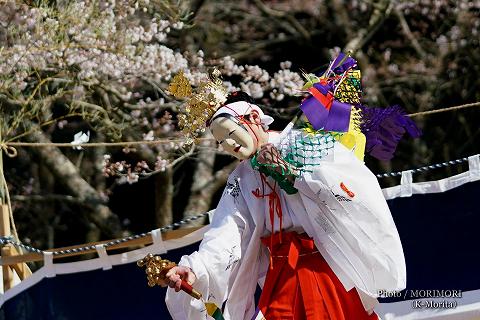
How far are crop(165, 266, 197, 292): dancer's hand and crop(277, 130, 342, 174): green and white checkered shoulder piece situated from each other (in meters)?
0.60

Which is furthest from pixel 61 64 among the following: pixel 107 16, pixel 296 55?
pixel 296 55

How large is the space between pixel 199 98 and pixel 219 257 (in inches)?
26.8

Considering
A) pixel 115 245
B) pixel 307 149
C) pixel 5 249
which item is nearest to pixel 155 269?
pixel 307 149

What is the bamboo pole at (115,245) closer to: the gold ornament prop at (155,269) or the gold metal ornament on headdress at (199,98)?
the gold metal ornament on headdress at (199,98)

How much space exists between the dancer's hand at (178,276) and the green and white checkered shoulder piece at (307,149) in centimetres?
60

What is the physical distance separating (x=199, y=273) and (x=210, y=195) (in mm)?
4146

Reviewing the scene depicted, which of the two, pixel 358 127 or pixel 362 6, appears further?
pixel 362 6

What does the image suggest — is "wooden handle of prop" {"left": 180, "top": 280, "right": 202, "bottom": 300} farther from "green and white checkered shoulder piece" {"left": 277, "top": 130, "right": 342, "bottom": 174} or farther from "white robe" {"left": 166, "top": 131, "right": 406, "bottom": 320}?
"green and white checkered shoulder piece" {"left": 277, "top": 130, "right": 342, "bottom": 174}

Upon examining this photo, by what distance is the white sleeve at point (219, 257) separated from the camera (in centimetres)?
507

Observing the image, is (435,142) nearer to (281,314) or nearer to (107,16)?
(107,16)

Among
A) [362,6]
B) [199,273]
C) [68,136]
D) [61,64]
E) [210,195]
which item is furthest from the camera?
[362,6]

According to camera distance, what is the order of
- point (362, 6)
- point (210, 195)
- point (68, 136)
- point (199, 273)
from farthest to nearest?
point (362, 6) < point (68, 136) < point (210, 195) < point (199, 273)

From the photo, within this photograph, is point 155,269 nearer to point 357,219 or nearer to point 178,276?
point 178,276

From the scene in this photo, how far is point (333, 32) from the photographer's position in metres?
10.9
